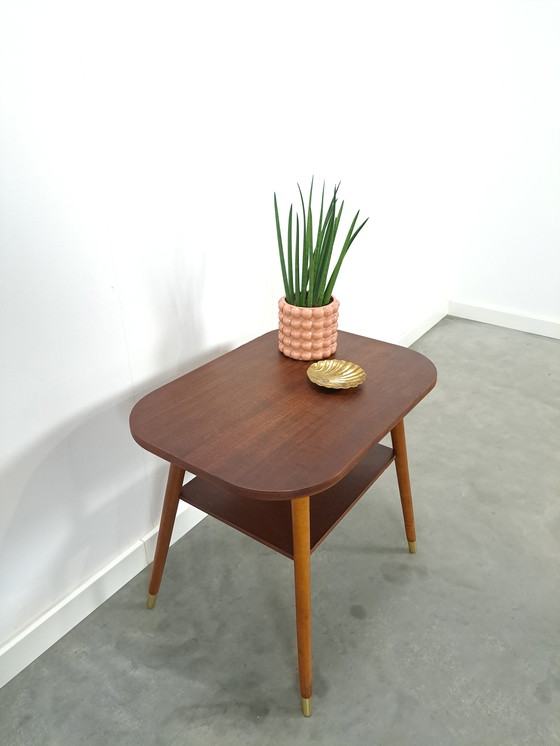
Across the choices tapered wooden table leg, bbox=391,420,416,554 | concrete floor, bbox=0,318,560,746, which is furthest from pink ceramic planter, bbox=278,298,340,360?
concrete floor, bbox=0,318,560,746

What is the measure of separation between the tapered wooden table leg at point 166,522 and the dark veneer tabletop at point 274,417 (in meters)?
0.18

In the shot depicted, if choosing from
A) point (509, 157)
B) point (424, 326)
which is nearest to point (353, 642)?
point (424, 326)

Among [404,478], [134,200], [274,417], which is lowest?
[404,478]

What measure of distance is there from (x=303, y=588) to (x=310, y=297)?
0.69m

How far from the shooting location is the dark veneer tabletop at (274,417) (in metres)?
1.06

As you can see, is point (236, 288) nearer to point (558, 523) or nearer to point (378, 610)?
point (378, 610)

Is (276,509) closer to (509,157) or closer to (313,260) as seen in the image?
(313,260)

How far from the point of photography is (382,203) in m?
2.45

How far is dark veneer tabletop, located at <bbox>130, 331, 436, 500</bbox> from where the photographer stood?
106cm

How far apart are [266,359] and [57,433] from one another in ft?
1.81

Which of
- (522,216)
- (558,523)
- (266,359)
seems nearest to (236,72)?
(266,359)

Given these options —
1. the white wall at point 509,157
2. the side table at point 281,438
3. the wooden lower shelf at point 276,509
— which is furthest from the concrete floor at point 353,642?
the white wall at point 509,157

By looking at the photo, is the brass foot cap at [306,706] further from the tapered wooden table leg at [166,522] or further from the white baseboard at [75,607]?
the white baseboard at [75,607]

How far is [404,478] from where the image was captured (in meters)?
1.61
